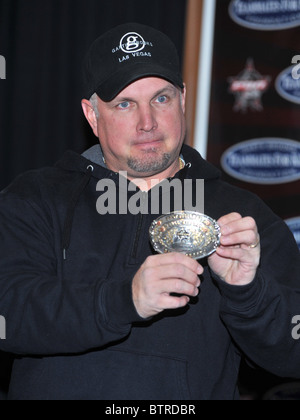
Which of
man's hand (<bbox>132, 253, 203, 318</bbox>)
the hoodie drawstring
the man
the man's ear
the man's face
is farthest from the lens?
the man's ear

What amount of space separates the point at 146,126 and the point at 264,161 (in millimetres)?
1278

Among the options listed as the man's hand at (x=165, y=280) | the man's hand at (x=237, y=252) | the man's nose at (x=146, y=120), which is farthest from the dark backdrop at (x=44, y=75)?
the man's hand at (x=165, y=280)

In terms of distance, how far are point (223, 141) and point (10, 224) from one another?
1.50 metres

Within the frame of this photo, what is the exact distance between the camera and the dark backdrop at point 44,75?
337 centimetres

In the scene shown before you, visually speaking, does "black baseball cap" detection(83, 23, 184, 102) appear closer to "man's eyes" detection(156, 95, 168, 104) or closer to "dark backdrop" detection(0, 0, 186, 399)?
"man's eyes" detection(156, 95, 168, 104)

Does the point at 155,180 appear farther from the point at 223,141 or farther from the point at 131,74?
the point at 223,141

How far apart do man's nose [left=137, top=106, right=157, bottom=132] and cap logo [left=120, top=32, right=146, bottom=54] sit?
206mm

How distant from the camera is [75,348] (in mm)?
1710

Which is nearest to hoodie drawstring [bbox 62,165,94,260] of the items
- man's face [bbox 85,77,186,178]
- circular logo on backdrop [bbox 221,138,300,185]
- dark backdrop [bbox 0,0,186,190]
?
man's face [bbox 85,77,186,178]

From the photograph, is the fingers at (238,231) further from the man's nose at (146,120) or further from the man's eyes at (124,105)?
the man's eyes at (124,105)

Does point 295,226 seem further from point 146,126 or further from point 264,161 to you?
point 146,126

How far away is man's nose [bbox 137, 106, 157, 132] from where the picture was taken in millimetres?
1991

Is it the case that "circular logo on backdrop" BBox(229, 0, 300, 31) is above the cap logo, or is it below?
above

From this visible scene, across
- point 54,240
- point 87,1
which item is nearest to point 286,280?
point 54,240
